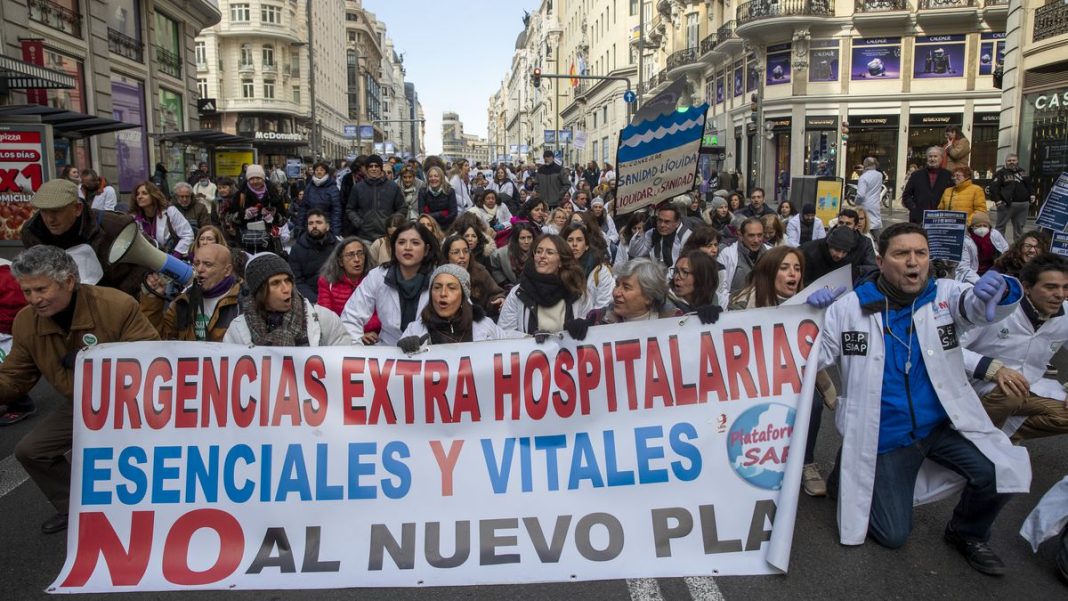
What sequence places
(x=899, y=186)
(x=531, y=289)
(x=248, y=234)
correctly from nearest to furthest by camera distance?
(x=531, y=289) < (x=248, y=234) < (x=899, y=186)

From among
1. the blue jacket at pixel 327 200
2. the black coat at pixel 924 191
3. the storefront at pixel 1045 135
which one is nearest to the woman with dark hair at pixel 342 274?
the blue jacket at pixel 327 200

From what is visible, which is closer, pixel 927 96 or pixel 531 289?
pixel 531 289

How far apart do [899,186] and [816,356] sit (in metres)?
33.7

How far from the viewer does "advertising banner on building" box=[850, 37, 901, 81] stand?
3516cm

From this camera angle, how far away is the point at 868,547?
414 cm

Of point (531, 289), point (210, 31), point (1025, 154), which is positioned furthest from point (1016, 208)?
point (210, 31)

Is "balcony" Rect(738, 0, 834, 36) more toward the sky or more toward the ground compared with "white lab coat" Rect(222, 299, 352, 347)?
more toward the sky

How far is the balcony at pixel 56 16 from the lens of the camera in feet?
61.9

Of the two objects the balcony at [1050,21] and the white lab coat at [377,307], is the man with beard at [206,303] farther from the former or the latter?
the balcony at [1050,21]

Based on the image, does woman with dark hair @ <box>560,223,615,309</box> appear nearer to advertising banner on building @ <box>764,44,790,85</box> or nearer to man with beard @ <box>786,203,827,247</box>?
man with beard @ <box>786,203,827,247</box>

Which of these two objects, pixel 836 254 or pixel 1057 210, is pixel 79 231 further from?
pixel 1057 210

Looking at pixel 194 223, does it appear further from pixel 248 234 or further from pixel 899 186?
pixel 899 186

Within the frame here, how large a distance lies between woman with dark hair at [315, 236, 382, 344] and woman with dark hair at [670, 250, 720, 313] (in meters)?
2.57

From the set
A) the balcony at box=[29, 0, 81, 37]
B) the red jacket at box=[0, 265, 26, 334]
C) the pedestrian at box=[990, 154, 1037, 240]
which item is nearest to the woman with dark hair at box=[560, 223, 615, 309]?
the red jacket at box=[0, 265, 26, 334]
